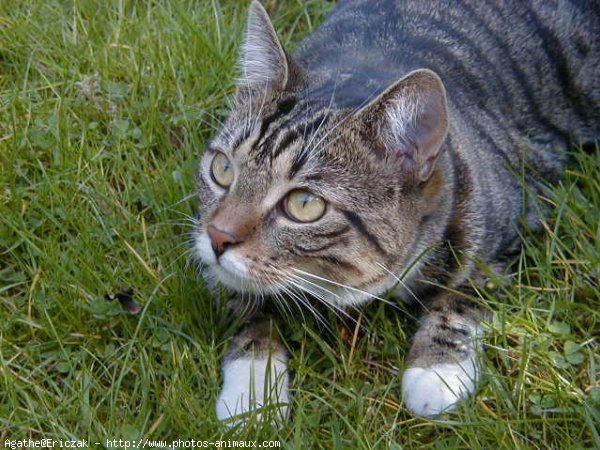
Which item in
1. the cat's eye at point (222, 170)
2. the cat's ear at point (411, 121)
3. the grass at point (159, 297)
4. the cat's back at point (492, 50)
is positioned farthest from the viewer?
the cat's back at point (492, 50)

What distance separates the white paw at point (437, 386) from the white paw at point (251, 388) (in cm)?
40

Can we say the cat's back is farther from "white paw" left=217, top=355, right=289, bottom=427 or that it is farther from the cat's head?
"white paw" left=217, top=355, right=289, bottom=427

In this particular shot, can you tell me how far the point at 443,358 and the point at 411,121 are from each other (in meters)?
0.80

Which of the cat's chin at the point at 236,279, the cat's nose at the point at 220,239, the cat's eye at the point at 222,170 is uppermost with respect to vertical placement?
the cat's eye at the point at 222,170

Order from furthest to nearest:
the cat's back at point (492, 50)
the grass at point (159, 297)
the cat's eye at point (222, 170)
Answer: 1. the cat's back at point (492, 50)
2. the cat's eye at point (222, 170)
3. the grass at point (159, 297)

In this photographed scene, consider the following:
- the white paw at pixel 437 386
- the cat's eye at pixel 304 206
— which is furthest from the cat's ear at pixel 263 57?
the white paw at pixel 437 386

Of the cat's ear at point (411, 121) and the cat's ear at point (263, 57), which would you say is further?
the cat's ear at point (263, 57)

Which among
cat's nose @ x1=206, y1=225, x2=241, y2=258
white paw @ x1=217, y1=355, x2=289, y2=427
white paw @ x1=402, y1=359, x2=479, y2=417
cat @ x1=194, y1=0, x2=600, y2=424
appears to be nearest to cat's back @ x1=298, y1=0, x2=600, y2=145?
cat @ x1=194, y1=0, x2=600, y2=424

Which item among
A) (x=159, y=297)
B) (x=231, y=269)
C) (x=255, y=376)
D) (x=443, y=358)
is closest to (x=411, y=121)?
(x=231, y=269)

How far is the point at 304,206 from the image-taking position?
7.82 feet

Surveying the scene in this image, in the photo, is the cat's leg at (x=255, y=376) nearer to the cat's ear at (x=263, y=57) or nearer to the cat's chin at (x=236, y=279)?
the cat's chin at (x=236, y=279)

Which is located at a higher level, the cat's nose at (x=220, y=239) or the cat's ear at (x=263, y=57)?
the cat's ear at (x=263, y=57)

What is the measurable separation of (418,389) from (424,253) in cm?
44

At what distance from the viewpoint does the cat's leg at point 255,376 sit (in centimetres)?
238
